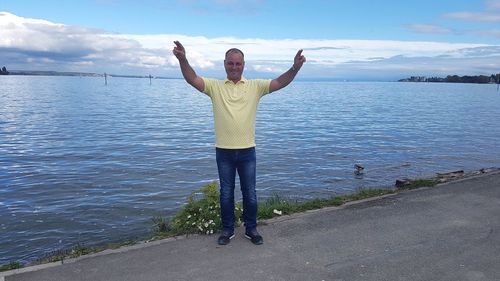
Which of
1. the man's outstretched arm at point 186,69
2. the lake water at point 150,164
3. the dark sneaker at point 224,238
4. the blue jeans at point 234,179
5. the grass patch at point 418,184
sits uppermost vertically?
the man's outstretched arm at point 186,69

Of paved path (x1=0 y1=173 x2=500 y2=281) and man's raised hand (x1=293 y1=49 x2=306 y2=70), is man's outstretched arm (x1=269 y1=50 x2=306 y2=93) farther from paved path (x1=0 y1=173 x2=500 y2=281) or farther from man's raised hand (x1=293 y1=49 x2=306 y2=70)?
paved path (x1=0 y1=173 x2=500 y2=281)

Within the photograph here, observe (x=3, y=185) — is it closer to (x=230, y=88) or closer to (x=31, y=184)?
(x=31, y=184)

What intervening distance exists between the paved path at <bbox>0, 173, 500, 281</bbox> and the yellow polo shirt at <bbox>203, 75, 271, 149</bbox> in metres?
1.40

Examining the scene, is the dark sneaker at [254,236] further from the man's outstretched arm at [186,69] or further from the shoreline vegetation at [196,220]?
the man's outstretched arm at [186,69]

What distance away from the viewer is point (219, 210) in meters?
6.57

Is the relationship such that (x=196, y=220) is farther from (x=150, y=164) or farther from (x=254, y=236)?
(x=150, y=164)

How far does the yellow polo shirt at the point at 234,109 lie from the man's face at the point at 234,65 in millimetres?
108

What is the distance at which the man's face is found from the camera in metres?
5.48

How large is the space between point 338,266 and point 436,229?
81.7 inches

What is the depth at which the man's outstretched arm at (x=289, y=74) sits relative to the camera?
5.51 meters

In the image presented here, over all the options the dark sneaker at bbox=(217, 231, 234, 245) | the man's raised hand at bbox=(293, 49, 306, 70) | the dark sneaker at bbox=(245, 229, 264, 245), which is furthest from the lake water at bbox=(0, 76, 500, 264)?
the man's raised hand at bbox=(293, 49, 306, 70)

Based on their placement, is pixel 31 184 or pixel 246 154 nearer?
pixel 246 154

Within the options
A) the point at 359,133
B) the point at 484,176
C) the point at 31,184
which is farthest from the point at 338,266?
the point at 359,133

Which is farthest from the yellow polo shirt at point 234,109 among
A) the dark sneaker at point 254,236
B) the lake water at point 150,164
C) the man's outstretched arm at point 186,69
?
the lake water at point 150,164
